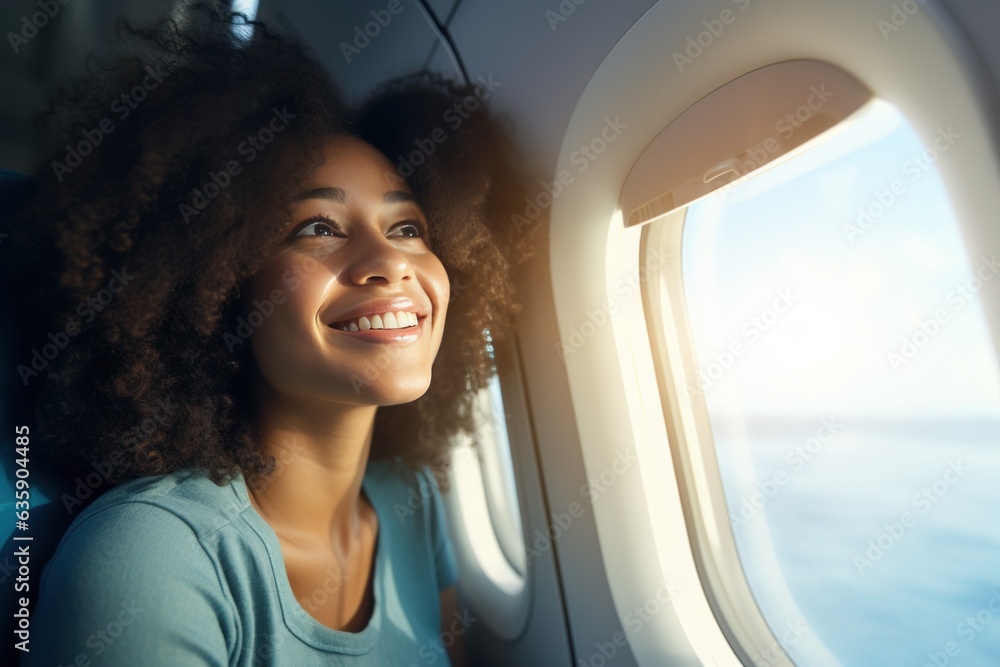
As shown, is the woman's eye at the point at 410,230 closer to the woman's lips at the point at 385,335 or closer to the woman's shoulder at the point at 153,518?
the woman's lips at the point at 385,335

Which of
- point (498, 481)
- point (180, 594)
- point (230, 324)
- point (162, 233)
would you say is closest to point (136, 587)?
point (180, 594)

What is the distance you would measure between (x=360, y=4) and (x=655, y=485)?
1366 mm

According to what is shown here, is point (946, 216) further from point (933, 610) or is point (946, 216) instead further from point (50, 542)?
point (50, 542)

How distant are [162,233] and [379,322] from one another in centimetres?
42

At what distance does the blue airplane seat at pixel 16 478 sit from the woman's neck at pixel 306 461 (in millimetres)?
330

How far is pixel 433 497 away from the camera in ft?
5.66

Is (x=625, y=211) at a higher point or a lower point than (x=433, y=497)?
higher

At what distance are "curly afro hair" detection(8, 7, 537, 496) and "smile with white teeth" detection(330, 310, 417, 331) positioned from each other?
7.9 inches

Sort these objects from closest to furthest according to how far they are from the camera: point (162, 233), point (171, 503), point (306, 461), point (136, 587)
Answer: point (136, 587)
point (171, 503)
point (162, 233)
point (306, 461)

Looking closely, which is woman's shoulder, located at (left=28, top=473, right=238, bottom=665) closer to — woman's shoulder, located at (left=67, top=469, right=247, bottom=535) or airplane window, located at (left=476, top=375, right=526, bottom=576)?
woman's shoulder, located at (left=67, top=469, right=247, bottom=535)

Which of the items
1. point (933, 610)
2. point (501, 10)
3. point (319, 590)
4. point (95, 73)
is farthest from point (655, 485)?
point (95, 73)

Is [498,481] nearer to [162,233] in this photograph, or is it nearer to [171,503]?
[171,503]

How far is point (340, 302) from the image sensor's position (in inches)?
46.3

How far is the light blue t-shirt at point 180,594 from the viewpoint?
2.84ft
